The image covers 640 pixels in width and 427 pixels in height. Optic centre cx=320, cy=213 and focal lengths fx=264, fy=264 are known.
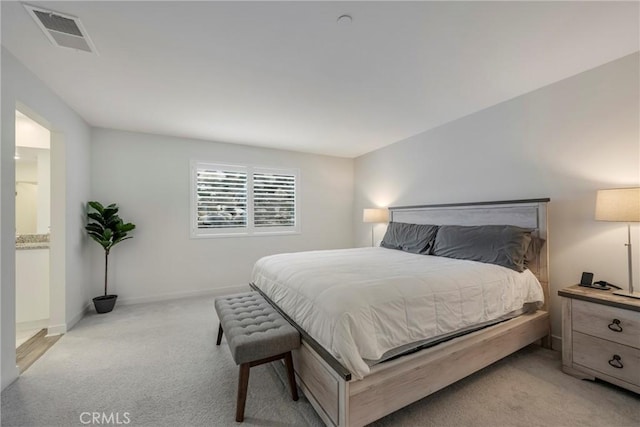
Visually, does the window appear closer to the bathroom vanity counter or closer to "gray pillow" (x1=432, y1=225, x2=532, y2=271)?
the bathroom vanity counter

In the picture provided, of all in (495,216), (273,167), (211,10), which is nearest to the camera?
(211,10)

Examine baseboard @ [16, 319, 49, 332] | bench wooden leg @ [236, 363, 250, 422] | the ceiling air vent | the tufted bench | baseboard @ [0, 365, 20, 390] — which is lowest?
baseboard @ [16, 319, 49, 332]

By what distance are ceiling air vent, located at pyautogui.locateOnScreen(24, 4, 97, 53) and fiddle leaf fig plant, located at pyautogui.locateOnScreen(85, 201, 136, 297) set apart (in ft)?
6.87

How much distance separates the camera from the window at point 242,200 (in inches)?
167

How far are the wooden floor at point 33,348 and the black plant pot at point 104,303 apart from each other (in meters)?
0.51

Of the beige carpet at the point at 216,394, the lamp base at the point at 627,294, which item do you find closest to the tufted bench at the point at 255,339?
the beige carpet at the point at 216,394

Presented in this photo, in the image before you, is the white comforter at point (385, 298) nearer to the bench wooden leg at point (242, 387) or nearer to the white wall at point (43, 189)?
the bench wooden leg at point (242, 387)

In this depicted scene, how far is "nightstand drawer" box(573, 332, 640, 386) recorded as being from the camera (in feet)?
5.83

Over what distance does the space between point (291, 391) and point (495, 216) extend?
8.75 ft

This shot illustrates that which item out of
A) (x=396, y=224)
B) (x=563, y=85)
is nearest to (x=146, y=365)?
(x=396, y=224)

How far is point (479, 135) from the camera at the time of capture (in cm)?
318

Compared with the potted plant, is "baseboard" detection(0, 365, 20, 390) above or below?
below

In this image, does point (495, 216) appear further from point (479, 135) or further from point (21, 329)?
point (21, 329)

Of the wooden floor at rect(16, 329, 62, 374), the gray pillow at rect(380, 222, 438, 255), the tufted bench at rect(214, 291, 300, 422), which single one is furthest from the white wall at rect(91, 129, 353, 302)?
the tufted bench at rect(214, 291, 300, 422)
